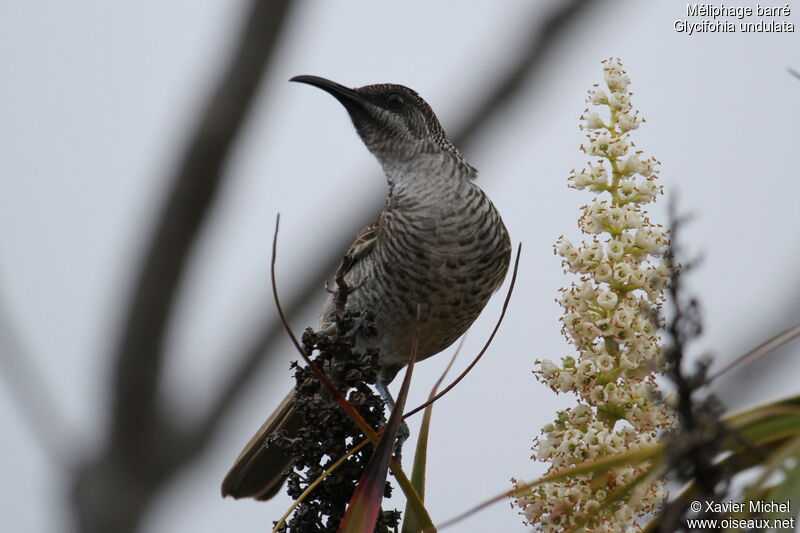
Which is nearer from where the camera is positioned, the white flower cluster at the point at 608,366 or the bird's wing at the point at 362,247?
the white flower cluster at the point at 608,366

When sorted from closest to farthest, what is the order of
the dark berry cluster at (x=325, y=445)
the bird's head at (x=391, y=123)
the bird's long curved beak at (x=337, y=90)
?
1. the dark berry cluster at (x=325, y=445)
2. the bird's long curved beak at (x=337, y=90)
3. the bird's head at (x=391, y=123)

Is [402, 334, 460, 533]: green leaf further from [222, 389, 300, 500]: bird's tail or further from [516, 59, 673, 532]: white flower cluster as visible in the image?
[222, 389, 300, 500]: bird's tail

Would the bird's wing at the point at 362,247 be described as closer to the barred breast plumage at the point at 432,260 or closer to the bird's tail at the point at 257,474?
the barred breast plumage at the point at 432,260

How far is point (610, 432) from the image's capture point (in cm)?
140

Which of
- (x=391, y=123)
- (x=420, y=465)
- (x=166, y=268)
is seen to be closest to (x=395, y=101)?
(x=391, y=123)

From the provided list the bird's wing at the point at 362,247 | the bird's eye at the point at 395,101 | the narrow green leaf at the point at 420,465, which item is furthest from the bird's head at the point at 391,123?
the narrow green leaf at the point at 420,465

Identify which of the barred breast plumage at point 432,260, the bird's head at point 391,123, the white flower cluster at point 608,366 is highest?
the bird's head at point 391,123

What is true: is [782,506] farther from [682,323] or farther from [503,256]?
[503,256]

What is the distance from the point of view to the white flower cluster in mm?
1387

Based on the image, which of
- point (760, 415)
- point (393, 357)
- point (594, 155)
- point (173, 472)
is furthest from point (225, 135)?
point (760, 415)

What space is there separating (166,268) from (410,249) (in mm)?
1039

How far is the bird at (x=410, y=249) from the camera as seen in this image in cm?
303

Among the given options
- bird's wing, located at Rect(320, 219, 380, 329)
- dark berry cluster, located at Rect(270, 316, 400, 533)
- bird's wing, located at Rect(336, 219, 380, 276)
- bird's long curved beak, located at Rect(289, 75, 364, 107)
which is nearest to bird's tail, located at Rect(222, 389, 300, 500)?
bird's wing, located at Rect(320, 219, 380, 329)

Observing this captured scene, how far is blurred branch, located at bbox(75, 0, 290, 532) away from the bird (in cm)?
54
